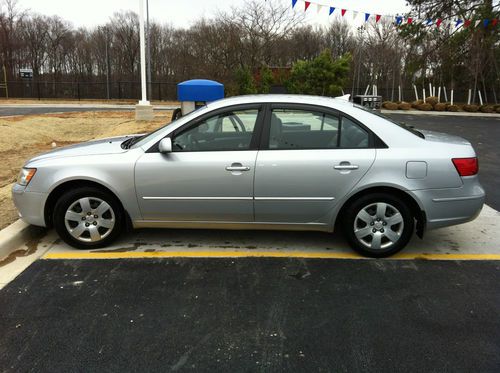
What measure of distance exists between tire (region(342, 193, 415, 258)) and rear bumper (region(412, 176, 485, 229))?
182mm

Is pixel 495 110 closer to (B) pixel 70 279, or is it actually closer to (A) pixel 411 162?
(A) pixel 411 162

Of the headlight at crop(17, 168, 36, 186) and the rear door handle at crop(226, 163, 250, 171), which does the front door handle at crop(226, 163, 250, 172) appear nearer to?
the rear door handle at crop(226, 163, 250, 171)

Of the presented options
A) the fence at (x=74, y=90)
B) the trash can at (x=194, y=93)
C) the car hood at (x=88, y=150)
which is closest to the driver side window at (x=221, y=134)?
the car hood at (x=88, y=150)

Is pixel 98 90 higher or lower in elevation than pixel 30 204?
higher

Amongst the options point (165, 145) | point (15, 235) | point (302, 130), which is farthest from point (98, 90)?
point (302, 130)

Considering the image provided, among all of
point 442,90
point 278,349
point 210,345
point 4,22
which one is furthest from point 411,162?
point 4,22

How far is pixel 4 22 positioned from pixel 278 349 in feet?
194

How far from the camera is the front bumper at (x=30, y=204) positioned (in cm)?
432

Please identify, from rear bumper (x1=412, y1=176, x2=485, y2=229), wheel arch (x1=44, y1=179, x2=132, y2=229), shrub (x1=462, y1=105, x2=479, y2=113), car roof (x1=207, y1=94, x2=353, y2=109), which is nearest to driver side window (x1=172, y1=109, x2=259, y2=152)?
car roof (x1=207, y1=94, x2=353, y2=109)

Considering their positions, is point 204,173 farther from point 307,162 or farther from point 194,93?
point 194,93

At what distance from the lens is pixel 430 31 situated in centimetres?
2891

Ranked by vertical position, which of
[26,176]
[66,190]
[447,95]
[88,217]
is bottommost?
[88,217]

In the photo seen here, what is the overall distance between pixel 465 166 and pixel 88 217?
3.68 m

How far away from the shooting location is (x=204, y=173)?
416cm
